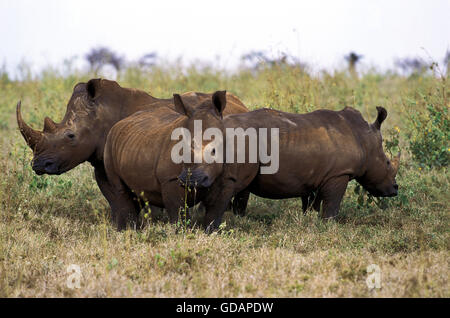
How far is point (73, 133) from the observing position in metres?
6.87

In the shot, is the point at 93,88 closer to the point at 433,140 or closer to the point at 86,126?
the point at 86,126

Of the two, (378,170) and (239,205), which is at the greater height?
(378,170)

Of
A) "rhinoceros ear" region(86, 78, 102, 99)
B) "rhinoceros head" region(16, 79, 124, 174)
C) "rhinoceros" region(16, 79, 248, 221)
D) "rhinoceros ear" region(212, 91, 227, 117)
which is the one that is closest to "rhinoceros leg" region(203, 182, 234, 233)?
"rhinoceros ear" region(212, 91, 227, 117)

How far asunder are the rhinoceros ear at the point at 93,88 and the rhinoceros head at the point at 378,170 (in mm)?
2915

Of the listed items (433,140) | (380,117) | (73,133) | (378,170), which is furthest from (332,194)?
(73,133)

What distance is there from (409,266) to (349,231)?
52.0 inches

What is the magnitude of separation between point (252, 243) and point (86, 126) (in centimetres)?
228

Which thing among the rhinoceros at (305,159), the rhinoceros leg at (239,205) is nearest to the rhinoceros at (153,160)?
the rhinoceros at (305,159)

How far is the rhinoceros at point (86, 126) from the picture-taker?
683 centimetres

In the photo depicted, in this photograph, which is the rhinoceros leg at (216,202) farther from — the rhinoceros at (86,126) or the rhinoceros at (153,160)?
the rhinoceros at (86,126)

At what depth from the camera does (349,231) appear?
6.39 metres

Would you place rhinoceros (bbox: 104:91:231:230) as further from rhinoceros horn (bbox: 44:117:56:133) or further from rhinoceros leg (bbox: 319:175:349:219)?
rhinoceros leg (bbox: 319:175:349:219)
